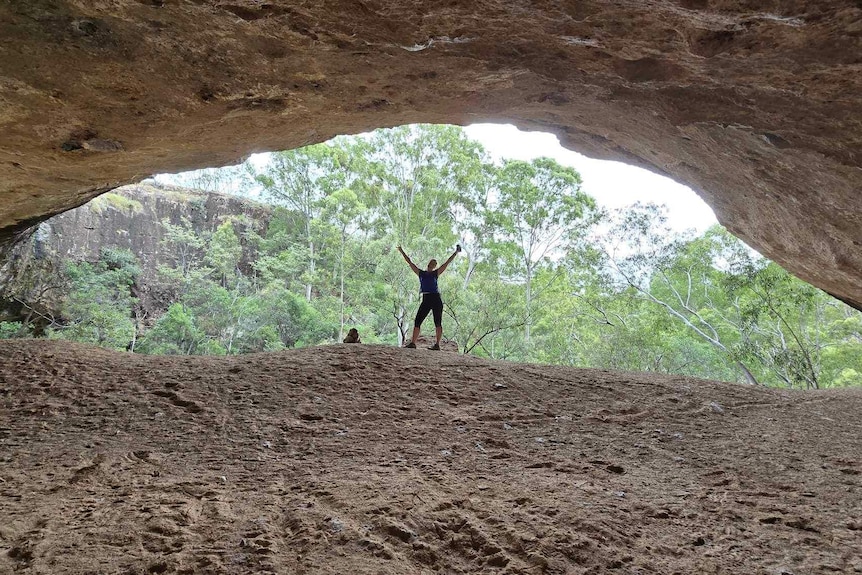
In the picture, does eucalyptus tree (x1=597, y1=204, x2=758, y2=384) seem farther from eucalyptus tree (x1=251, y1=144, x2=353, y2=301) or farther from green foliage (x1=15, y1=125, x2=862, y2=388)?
eucalyptus tree (x1=251, y1=144, x2=353, y2=301)

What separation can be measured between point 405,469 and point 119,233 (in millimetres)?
24178

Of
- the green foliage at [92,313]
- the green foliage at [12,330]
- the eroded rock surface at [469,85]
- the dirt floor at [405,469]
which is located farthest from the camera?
the green foliage at [92,313]

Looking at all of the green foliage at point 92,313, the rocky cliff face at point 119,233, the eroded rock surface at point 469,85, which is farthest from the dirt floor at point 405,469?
the green foliage at point 92,313

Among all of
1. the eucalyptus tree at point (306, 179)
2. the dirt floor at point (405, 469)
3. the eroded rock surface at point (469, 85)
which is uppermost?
the eucalyptus tree at point (306, 179)

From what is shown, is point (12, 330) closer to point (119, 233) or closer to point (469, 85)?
point (119, 233)

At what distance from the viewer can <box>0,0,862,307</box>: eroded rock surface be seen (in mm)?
3660

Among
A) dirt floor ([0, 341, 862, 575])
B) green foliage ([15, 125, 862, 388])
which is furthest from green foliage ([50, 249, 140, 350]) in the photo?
dirt floor ([0, 341, 862, 575])

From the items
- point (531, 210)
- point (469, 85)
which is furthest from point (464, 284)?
point (469, 85)

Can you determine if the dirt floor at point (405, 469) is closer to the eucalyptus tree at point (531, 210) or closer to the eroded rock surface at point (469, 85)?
the eroded rock surface at point (469, 85)

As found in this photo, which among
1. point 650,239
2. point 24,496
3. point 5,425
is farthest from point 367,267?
point 24,496

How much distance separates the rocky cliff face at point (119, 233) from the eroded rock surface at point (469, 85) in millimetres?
8501

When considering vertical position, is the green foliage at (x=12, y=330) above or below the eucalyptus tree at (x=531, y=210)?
below

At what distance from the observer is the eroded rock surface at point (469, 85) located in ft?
12.0

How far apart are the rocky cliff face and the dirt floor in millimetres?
7793
